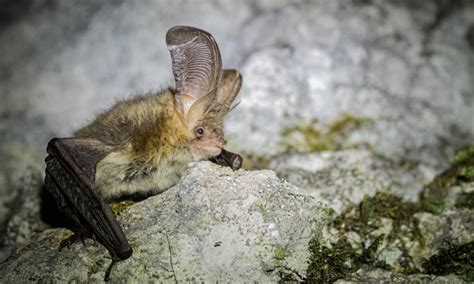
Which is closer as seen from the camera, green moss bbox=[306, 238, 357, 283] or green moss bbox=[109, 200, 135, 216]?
green moss bbox=[306, 238, 357, 283]

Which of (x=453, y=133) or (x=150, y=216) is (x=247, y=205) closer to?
(x=150, y=216)

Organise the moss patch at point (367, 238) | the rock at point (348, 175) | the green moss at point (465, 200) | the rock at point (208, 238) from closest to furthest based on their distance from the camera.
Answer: the rock at point (208, 238) → the moss patch at point (367, 238) → the green moss at point (465, 200) → the rock at point (348, 175)

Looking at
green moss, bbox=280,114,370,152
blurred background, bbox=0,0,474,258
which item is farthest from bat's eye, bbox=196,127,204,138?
green moss, bbox=280,114,370,152

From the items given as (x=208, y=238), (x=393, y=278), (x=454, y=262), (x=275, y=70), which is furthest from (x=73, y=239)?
(x=275, y=70)

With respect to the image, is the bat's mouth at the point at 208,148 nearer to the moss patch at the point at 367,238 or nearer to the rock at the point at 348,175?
the rock at the point at 348,175

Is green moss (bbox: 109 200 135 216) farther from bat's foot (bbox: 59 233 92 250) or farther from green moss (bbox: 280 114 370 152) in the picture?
green moss (bbox: 280 114 370 152)

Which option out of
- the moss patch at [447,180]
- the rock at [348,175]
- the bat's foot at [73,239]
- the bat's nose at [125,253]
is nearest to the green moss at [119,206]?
the bat's foot at [73,239]

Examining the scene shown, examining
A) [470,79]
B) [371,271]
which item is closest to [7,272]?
[371,271]

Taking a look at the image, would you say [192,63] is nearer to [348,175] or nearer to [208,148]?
[208,148]
